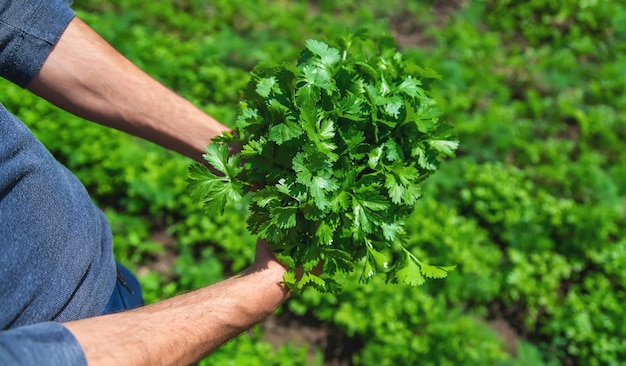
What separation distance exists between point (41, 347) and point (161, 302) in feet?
1.30

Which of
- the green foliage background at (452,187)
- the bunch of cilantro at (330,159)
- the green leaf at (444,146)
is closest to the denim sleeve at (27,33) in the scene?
the bunch of cilantro at (330,159)

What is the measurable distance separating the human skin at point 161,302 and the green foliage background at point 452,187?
126 cm

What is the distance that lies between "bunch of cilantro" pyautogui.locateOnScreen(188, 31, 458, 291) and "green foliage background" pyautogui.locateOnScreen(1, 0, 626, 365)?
1405 mm

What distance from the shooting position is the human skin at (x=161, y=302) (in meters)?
1.32

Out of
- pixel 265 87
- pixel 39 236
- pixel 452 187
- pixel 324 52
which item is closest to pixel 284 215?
pixel 265 87

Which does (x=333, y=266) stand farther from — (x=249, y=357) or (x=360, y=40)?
(x=249, y=357)

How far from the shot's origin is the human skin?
4.33ft

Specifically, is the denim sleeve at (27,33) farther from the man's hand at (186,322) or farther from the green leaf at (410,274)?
the green leaf at (410,274)

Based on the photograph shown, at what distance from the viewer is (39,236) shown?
140cm

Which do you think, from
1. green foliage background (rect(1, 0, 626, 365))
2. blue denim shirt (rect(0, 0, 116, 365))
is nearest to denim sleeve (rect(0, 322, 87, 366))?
blue denim shirt (rect(0, 0, 116, 365))

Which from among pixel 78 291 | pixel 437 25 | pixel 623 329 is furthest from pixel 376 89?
pixel 437 25

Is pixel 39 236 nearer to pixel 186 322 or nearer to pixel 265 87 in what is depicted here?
pixel 186 322

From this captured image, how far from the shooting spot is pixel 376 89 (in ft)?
5.34

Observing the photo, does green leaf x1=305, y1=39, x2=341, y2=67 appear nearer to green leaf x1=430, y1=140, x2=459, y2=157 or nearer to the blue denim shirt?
green leaf x1=430, y1=140, x2=459, y2=157
